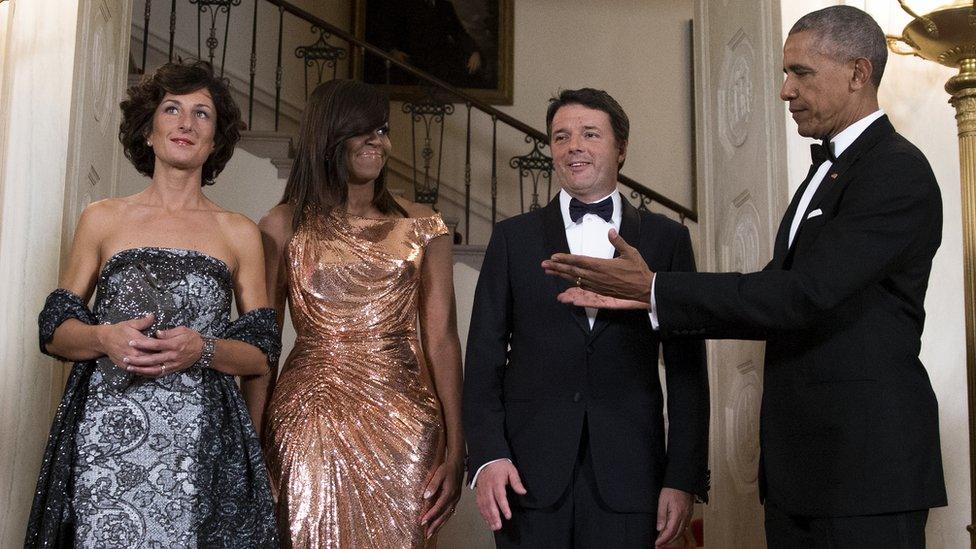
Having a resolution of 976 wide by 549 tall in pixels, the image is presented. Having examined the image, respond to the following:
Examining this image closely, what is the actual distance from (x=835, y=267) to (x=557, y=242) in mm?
787

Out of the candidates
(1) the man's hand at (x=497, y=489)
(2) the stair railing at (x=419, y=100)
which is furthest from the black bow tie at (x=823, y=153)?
(2) the stair railing at (x=419, y=100)

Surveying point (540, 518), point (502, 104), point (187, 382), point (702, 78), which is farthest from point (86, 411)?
point (502, 104)

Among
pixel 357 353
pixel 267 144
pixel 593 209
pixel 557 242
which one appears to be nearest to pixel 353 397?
pixel 357 353

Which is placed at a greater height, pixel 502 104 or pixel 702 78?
pixel 502 104

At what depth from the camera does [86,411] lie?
2.38 m

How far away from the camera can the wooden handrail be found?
6.87 metres

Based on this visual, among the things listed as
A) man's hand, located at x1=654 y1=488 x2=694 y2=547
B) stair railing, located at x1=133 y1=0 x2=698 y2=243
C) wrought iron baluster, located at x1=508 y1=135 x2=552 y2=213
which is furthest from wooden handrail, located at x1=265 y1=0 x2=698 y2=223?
man's hand, located at x1=654 y1=488 x2=694 y2=547

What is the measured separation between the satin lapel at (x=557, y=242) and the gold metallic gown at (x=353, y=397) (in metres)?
0.41

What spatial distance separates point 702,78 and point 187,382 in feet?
A: 7.66

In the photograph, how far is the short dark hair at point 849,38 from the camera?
2.28 meters

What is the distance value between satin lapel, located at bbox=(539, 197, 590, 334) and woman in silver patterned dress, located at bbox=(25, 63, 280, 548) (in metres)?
0.70

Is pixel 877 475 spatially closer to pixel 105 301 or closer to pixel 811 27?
pixel 811 27

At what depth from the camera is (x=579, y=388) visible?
2.54 m

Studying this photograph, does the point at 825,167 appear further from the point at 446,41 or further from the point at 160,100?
the point at 446,41
